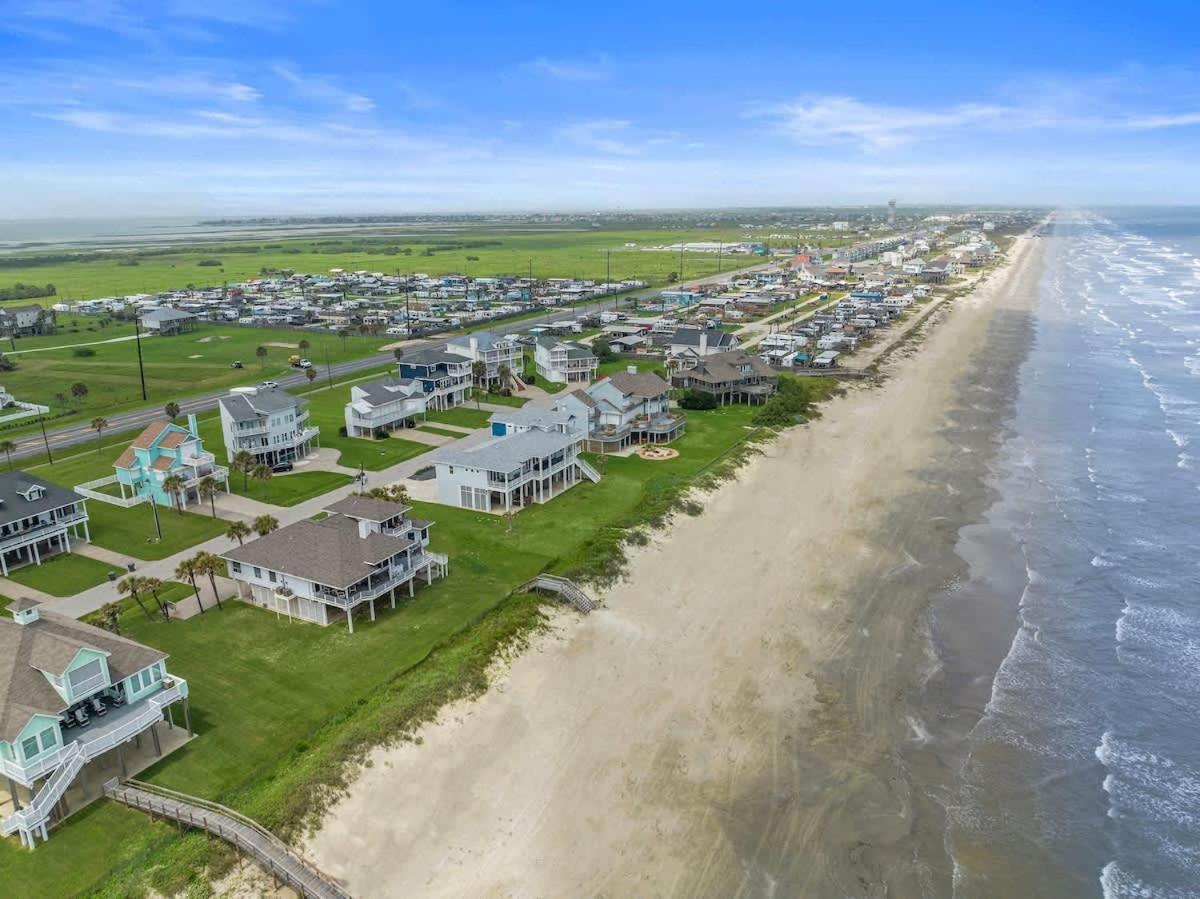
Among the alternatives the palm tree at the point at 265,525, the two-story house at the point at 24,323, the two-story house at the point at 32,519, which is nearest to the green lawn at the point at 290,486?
the two-story house at the point at 32,519

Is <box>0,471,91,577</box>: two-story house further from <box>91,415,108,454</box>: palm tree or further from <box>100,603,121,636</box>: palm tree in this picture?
<box>91,415,108,454</box>: palm tree

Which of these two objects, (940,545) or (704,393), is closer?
(940,545)

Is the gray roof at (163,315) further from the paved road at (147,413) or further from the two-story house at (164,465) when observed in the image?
the two-story house at (164,465)

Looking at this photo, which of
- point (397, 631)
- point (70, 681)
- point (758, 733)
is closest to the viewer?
point (70, 681)

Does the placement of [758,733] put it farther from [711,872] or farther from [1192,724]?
[1192,724]

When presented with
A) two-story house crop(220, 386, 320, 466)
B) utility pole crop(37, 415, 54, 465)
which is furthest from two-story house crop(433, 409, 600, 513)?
utility pole crop(37, 415, 54, 465)

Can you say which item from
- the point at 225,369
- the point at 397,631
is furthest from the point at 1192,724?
the point at 225,369
